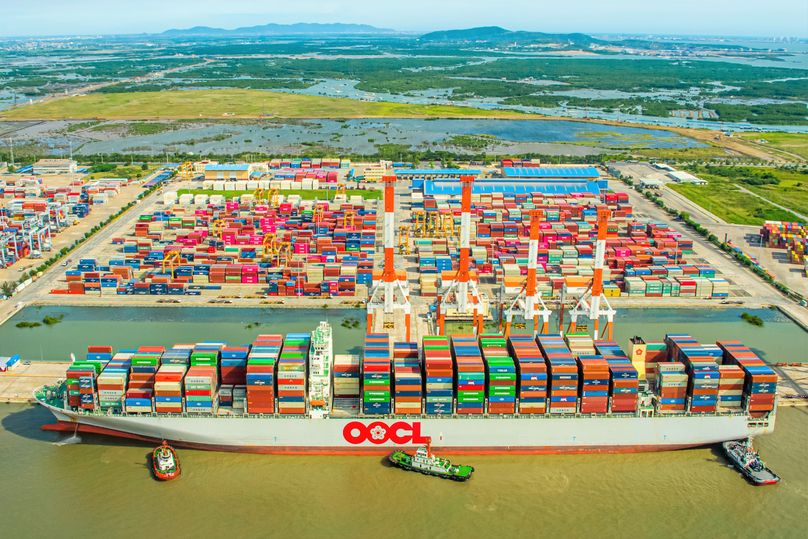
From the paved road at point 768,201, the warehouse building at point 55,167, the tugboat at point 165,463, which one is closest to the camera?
the tugboat at point 165,463

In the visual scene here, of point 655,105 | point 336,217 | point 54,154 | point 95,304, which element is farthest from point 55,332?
point 655,105

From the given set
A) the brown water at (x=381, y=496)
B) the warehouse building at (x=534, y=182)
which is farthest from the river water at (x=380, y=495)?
the warehouse building at (x=534, y=182)

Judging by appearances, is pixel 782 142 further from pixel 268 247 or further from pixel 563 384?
pixel 563 384

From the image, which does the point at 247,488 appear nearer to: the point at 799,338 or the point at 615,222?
the point at 799,338

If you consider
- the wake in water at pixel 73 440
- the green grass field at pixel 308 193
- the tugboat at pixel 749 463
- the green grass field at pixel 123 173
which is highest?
the green grass field at pixel 123 173

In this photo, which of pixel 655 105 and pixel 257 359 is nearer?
pixel 257 359

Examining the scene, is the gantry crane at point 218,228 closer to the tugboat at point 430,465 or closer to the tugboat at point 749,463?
the tugboat at point 430,465

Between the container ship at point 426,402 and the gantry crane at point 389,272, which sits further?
the gantry crane at point 389,272
